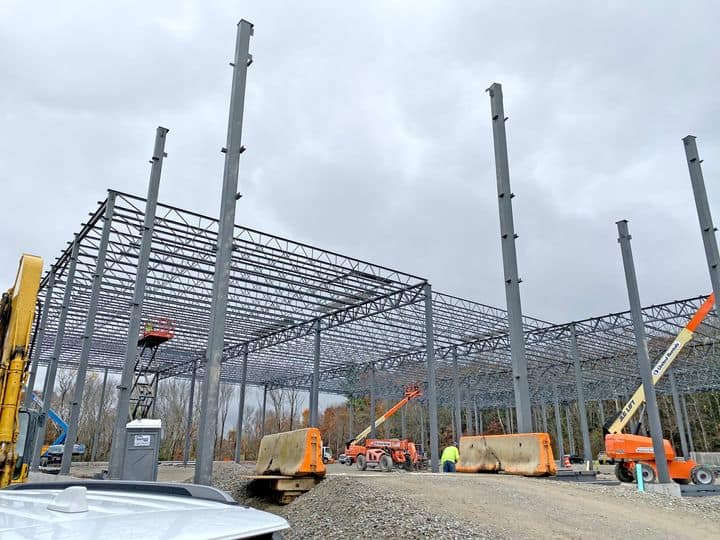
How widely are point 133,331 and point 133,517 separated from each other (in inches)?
444

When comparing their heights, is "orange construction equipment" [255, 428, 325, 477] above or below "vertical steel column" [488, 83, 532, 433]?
below

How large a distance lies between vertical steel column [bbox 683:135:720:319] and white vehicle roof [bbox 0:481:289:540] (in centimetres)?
1590

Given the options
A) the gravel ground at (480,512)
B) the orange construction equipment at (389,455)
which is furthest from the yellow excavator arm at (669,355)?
the orange construction equipment at (389,455)

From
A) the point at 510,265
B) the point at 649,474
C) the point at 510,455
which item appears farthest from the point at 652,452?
the point at 510,265

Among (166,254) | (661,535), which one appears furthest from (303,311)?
(661,535)

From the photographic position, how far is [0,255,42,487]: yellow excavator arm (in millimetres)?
7840

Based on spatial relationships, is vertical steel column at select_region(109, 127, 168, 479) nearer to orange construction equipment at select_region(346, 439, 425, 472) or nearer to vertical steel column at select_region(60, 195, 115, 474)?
vertical steel column at select_region(60, 195, 115, 474)

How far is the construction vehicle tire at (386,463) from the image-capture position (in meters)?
29.6

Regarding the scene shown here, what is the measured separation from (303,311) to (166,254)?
10.1 m

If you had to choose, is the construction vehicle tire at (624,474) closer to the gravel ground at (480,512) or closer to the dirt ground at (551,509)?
the dirt ground at (551,509)

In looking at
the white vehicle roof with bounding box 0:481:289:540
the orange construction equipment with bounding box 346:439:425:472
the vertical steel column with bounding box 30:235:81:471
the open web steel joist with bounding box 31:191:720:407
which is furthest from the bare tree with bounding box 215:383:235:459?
the white vehicle roof with bounding box 0:481:289:540

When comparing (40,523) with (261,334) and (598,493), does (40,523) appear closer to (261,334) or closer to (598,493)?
(598,493)

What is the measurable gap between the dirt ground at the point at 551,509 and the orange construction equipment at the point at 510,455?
0.93 m

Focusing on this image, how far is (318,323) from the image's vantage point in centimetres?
3034
